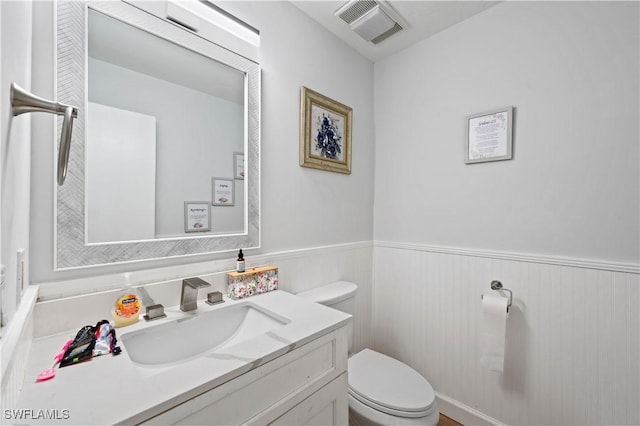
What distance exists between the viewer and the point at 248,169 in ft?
4.26

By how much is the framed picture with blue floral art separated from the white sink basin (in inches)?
32.5

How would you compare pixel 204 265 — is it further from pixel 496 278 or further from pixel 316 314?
pixel 496 278

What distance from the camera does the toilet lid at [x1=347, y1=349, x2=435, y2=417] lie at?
115 centimetres

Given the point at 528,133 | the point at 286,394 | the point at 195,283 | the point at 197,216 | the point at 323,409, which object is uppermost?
the point at 528,133

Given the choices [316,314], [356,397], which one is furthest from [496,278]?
[316,314]

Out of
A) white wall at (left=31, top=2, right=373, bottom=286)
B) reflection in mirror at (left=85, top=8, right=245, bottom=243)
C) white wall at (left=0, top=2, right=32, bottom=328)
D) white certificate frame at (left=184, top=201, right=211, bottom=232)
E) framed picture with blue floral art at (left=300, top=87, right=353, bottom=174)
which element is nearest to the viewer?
white wall at (left=0, top=2, right=32, bottom=328)

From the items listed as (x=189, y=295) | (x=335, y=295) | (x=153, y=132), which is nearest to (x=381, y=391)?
(x=335, y=295)

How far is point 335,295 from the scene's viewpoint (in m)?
1.49

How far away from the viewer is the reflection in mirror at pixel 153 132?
3.05 feet

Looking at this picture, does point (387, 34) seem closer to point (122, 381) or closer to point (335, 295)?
point (335, 295)

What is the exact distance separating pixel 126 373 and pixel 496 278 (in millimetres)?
1640

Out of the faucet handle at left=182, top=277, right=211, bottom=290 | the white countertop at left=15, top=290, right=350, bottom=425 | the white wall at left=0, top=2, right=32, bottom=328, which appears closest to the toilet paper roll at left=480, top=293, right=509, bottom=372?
the white countertop at left=15, top=290, right=350, bottom=425

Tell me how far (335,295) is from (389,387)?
1.56 ft

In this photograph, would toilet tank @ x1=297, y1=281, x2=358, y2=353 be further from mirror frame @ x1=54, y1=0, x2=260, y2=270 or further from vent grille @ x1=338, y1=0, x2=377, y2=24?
vent grille @ x1=338, y1=0, x2=377, y2=24
